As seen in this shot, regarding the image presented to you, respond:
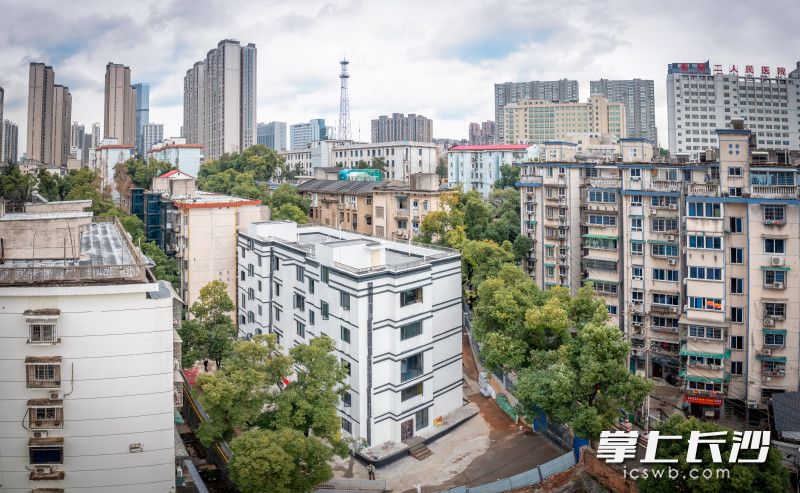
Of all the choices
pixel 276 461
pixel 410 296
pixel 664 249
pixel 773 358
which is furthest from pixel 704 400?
pixel 276 461

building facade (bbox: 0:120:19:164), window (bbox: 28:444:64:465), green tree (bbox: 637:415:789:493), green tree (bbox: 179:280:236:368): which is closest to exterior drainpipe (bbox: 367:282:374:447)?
green tree (bbox: 179:280:236:368)

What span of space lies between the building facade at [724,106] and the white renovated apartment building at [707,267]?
4794cm

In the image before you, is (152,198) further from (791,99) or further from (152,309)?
(791,99)

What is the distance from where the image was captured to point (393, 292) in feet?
93.0

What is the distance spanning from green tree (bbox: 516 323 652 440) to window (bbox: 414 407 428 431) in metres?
5.44

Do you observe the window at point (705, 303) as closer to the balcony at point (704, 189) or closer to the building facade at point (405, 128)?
the balcony at point (704, 189)

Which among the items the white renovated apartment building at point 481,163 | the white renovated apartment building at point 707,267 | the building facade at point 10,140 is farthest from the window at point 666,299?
the building facade at point 10,140

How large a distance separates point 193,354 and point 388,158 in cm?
5869

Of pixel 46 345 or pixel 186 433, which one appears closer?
pixel 46 345

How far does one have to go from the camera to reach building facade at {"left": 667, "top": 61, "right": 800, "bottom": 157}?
84.0 meters

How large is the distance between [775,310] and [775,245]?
10.5ft

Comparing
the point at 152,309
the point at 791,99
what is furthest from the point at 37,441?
the point at 791,99

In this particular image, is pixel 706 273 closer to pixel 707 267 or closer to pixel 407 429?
pixel 707 267

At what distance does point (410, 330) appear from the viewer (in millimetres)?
29188
